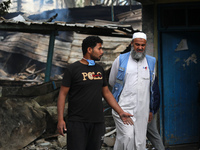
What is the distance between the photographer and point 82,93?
353cm

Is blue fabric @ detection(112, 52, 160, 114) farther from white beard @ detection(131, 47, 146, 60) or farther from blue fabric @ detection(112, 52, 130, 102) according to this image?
white beard @ detection(131, 47, 146, 60)

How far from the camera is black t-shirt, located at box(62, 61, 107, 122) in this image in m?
3.51

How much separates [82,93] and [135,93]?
4.26ft

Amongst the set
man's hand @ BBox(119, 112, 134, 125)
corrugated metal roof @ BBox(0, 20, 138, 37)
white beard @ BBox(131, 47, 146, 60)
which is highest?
corrugated metal roof @ BBox(0, 20, 138, 37)

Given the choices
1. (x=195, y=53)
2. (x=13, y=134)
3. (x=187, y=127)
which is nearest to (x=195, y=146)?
(x=187, y=127)

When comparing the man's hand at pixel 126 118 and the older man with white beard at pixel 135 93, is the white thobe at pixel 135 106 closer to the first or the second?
the older man with white beard at pixel 135 93

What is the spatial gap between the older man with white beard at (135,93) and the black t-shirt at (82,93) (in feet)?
3.65

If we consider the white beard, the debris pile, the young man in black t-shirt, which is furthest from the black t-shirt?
the debris pile

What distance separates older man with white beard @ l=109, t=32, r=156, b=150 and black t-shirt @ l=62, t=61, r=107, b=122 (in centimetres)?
111

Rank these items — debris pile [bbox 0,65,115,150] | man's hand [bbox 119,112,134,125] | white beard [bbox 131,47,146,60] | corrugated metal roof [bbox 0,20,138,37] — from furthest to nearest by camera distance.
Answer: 1. corrugated metal roof [bbox 0,20,138,37]
2. debris pile [bbox 0,65,115,150]
3. white beard [bbox 131,47,146,60]
4. man's hand [bbox 119,112,134,125]

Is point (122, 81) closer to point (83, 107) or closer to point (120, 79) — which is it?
point (120, 79)

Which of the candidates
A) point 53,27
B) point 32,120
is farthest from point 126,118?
point 53,27

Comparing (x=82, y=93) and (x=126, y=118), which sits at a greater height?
(x=82, y=93)

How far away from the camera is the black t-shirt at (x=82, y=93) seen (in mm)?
3512
